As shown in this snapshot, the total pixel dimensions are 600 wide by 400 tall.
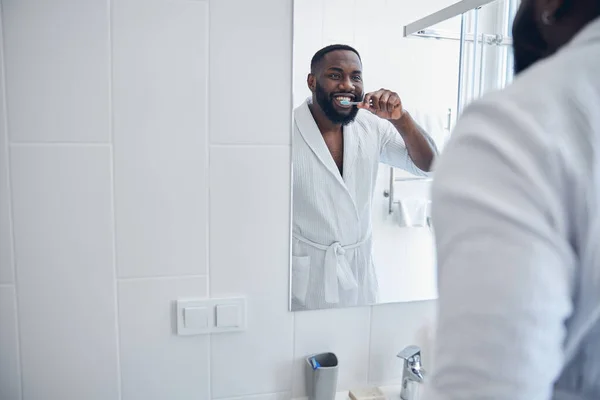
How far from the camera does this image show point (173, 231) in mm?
947

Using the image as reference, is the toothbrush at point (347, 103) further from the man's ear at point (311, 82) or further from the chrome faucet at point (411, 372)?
the chrome faucet at point (411, 372)

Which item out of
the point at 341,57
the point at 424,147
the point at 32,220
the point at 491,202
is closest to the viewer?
the point at 491,202

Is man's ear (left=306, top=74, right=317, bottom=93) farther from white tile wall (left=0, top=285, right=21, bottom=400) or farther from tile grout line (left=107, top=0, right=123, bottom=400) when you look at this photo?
white tile wall (left=0, top=285, right=21, bottom=400)

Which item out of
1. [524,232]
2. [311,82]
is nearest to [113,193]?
[311,82]

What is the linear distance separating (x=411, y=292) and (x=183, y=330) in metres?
0.56

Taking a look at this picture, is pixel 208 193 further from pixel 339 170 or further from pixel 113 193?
pixel 339 170

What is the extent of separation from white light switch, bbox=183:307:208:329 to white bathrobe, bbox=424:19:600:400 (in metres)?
0.69

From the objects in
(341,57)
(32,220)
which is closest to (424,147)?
(341,57)

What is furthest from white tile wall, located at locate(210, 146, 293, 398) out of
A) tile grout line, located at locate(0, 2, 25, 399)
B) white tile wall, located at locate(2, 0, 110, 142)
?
tile grout line, located at locate(0, 2, 25, 399)

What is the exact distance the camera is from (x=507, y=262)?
0.33 metres

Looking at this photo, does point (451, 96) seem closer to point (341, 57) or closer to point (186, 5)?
point (341, 57)

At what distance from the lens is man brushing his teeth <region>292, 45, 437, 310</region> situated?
3.29ft

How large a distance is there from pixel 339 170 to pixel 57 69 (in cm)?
62

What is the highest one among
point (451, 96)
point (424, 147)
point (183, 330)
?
point (451, 96)
